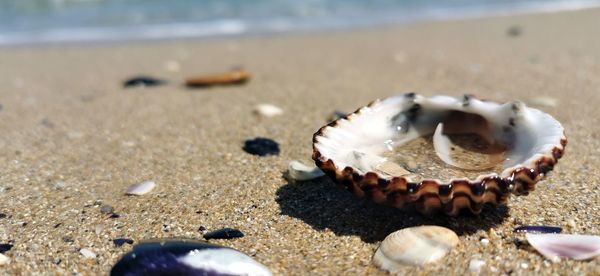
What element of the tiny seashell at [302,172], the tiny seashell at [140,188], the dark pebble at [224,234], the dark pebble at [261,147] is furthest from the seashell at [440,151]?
the tiny seashell at [140,188]

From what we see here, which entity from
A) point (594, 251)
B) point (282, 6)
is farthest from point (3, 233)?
point (282, 6)

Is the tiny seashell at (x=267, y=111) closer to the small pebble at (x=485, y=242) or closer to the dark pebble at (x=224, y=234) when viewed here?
the dark pebble at (x=224, y=234)

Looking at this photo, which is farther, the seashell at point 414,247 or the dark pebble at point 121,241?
the dark pebble at point 121,241

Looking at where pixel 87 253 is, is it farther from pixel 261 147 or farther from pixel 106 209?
pixel 261 147

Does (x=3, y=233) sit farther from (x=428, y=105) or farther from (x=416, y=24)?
(x=416, y=24)

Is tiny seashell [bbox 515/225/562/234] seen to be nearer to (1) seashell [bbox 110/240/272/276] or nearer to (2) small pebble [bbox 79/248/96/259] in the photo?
(1) seashell [bbox 110/240/272/276]

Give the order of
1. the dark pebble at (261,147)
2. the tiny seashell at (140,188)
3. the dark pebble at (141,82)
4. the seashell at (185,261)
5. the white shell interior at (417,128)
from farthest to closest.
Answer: the dark pebble at (141,82) → the dark pebble at (261,147) → the tiny seashell at (140,188) → the white shell interior at (417,128) → the seashell at (185,261)
